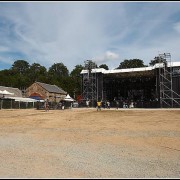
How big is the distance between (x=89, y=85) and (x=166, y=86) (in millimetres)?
14337

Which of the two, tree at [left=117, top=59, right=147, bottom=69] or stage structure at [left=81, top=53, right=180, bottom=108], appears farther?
tree at [left=117, top=59, right=147, bottom=69]

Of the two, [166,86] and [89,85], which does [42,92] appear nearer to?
[89,85]

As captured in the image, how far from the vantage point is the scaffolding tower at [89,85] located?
165ft

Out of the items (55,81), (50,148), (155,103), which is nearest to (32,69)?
(55,81)

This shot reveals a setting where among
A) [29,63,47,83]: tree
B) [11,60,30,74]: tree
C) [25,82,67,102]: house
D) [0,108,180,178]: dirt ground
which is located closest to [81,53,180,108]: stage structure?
[25,82,67,102]: house

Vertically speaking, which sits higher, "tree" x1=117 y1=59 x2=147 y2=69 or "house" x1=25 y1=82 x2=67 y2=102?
"tree" x1=117 y1=59 x2=147 y2=69

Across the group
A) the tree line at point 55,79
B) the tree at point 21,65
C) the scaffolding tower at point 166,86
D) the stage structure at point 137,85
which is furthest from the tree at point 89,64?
the tree at point 21,65

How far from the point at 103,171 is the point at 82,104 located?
147 feet

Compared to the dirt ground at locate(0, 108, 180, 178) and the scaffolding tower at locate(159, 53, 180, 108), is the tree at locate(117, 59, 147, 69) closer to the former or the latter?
the scaffolding tower at locate(159, 53, 180, 108)

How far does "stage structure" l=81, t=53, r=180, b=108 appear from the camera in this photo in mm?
42906

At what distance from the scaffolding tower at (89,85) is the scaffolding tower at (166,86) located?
1248 centimetres

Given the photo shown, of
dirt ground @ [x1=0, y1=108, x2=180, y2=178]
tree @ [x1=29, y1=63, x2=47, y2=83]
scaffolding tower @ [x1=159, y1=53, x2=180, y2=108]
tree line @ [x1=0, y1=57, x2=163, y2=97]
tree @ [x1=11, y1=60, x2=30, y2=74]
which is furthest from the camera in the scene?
tree @ [x1=11, y1=60, x2=30, y2=74]

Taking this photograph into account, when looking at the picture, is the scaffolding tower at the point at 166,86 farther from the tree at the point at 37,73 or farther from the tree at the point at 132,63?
the tree at the point at 37,73

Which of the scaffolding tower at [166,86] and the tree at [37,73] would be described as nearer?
the scaffolding tower at [166,86]
